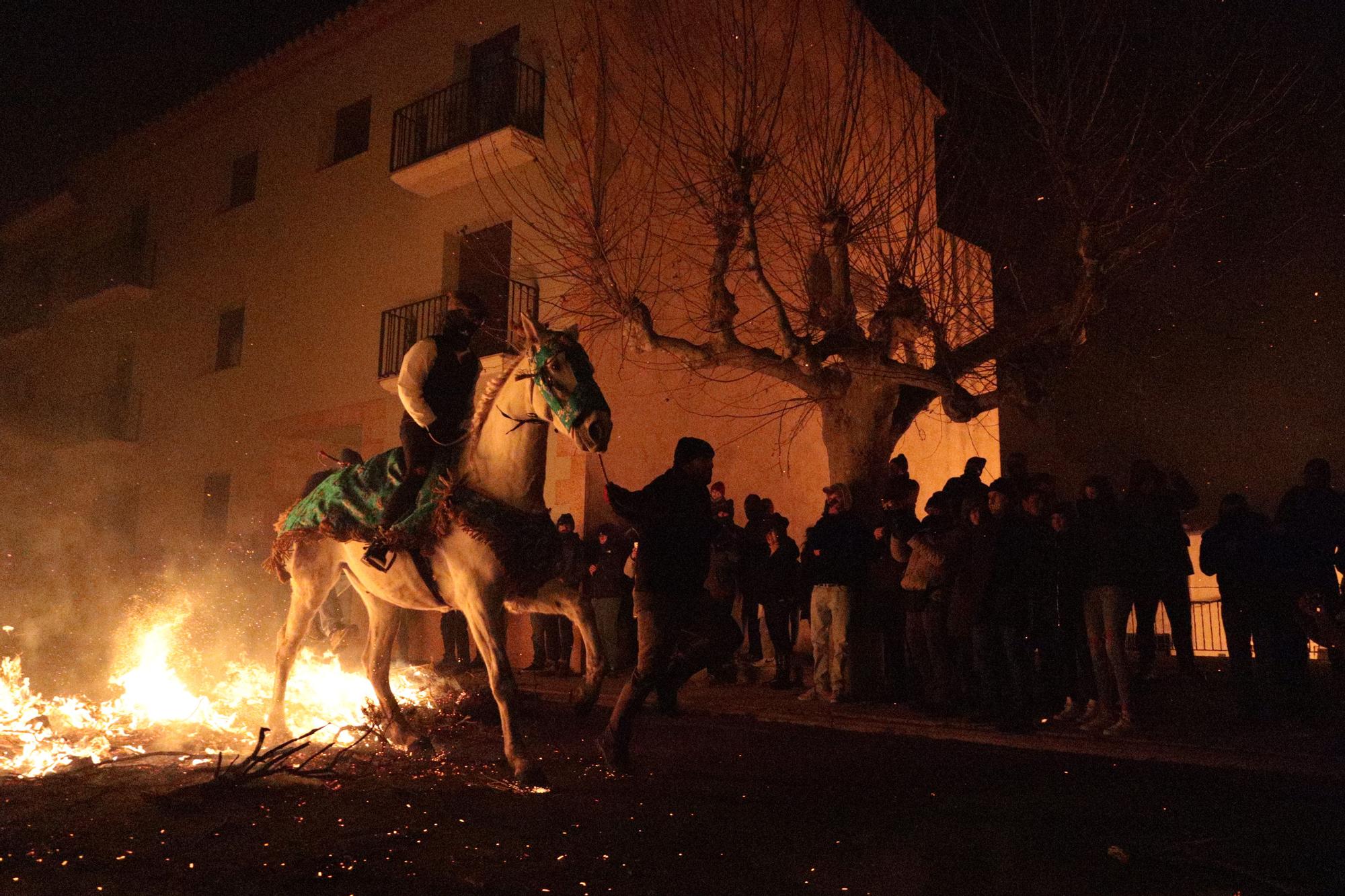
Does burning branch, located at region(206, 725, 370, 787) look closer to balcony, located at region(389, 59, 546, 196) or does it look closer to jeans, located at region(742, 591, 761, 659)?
jeans, located at region(742, 591, 761, 659)

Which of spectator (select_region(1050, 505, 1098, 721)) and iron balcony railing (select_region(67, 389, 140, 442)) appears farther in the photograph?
iron balcony railing (select_region(67, 389, 140, 442))

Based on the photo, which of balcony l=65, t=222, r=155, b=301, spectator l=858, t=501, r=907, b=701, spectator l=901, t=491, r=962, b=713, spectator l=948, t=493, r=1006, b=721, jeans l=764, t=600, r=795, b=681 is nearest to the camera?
spectator l=948, t=493, r=1006, b=721

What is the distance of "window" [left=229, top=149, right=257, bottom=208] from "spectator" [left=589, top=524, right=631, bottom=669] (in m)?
14.2

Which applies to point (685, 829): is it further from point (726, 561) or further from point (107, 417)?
point (107, 417)

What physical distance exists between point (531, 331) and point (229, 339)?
725 inches

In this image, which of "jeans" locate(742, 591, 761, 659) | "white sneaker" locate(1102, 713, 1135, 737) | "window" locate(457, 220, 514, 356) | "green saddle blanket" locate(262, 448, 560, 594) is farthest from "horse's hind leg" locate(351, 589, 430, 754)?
"window" locate(457, 220, 514, 356)

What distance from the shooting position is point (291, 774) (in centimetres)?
575

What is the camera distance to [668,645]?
6344 mm

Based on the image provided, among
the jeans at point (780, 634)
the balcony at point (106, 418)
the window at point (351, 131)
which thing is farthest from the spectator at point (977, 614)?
the balcony at point (106, 418)

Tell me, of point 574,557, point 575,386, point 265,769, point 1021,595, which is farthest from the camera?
point 574,557

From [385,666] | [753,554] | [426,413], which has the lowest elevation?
[385,666]

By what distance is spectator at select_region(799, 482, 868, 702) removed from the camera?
32.3ft

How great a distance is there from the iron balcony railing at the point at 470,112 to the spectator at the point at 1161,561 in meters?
10.3

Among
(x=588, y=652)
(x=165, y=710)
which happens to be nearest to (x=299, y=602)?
(x=165, y=710)
